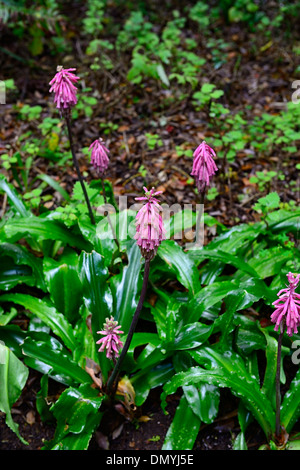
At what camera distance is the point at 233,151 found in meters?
5.00

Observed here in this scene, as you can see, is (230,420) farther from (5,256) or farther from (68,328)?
(5,256)

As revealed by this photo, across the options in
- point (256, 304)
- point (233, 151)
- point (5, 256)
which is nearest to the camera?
point (256, 304)

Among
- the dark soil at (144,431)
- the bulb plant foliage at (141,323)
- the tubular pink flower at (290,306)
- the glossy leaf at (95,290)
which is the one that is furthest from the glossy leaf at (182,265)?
the tubular pink flower at (290,306)

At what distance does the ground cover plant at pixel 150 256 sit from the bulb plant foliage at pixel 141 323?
1 cm

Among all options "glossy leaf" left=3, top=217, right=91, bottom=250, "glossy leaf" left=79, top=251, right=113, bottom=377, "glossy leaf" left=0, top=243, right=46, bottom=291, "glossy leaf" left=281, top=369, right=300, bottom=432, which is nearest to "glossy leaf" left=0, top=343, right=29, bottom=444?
"glossy leaf" left=79, top=251, right=113, bottom=377

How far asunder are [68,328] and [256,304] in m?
1.46

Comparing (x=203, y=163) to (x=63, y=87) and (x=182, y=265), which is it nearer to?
(x=182, y=265)

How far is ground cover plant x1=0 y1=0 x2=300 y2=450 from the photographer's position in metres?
2.79

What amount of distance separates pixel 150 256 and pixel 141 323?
1.45 m

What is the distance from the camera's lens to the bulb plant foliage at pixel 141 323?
2762 millimetres

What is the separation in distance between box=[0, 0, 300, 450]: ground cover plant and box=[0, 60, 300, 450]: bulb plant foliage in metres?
0.01
